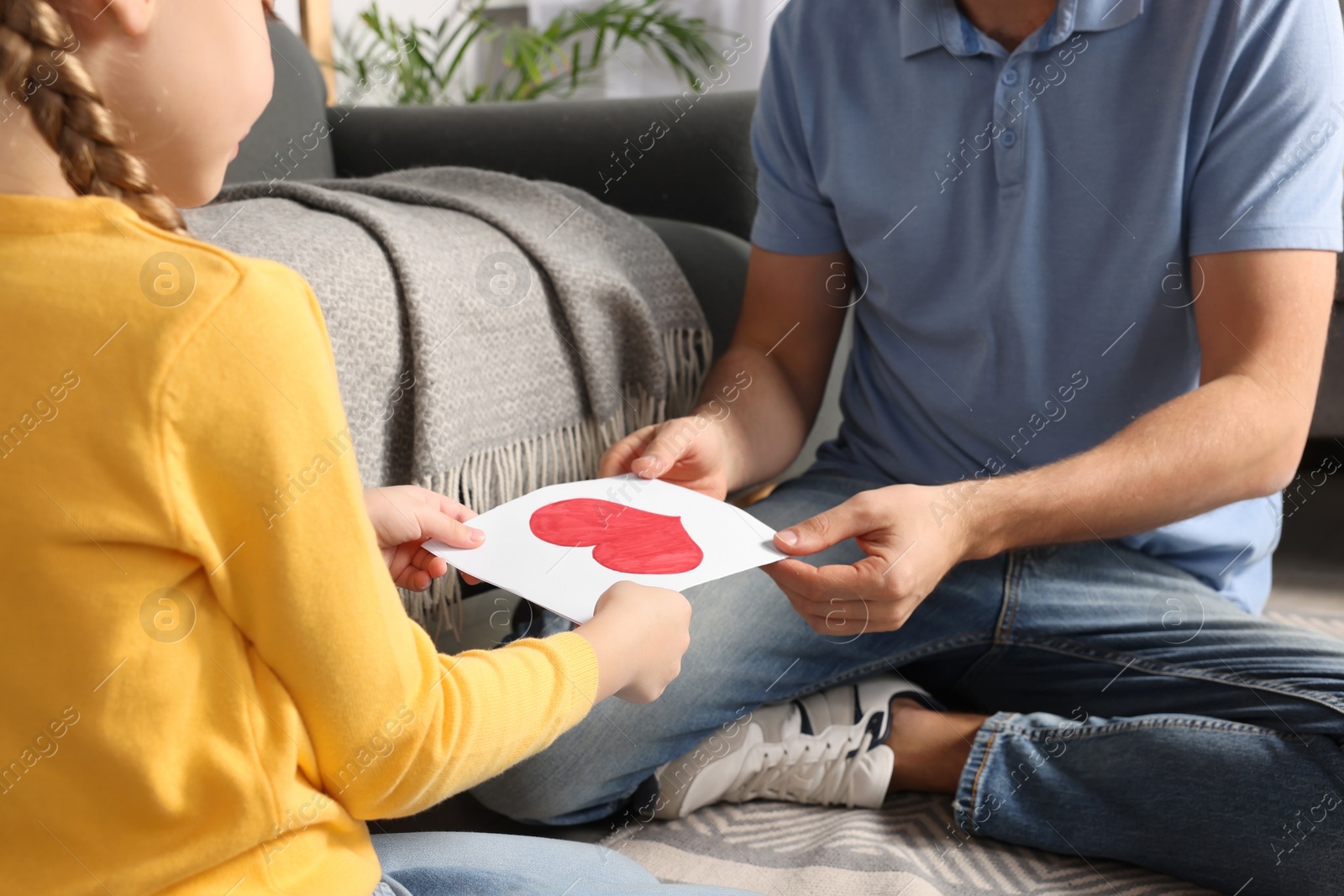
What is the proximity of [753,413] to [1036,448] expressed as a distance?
26cm

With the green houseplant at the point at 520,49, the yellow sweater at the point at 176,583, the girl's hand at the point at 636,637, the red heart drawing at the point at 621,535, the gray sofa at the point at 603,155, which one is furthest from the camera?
the green houseplant at the point at 520,49

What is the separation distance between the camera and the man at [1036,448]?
77cm

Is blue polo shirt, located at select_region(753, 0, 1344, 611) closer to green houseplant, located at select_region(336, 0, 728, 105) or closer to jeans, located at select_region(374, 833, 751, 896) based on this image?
jeans, located at select_region(374, 833, 751, 896)

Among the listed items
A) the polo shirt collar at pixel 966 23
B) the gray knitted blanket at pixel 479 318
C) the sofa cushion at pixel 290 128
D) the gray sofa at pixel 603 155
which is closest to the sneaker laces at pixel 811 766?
the gray knitted blanket at pixel 479 318

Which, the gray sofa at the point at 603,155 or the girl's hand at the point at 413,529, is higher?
the gray sofa at the point at 603,155

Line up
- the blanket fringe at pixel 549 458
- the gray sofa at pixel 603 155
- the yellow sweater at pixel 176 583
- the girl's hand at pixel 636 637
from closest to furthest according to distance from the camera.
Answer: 1. the yellow sweater at pixel 176 583
2. the girl's hand at pixel 636 637
3. the blanket fringe at pixel 549 458
4. the gray sofa at pixel 603 155

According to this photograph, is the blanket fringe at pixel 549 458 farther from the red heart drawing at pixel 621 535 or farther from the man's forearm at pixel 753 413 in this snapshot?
the red heart drawing at pixel 621 535

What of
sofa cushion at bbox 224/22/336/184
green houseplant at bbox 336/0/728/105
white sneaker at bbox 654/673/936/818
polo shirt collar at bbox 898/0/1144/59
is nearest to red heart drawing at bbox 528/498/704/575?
white sneaker at bbox 654/673/936/818

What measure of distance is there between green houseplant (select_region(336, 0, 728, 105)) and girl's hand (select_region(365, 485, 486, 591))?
6.22ft

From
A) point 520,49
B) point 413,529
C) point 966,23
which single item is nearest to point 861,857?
point 413,529

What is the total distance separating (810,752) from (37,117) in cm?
72

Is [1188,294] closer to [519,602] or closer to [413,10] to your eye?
[519,602]

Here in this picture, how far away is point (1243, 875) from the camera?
0.75 meters

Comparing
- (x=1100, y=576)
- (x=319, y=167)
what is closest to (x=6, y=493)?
(x=1100, y=576)
